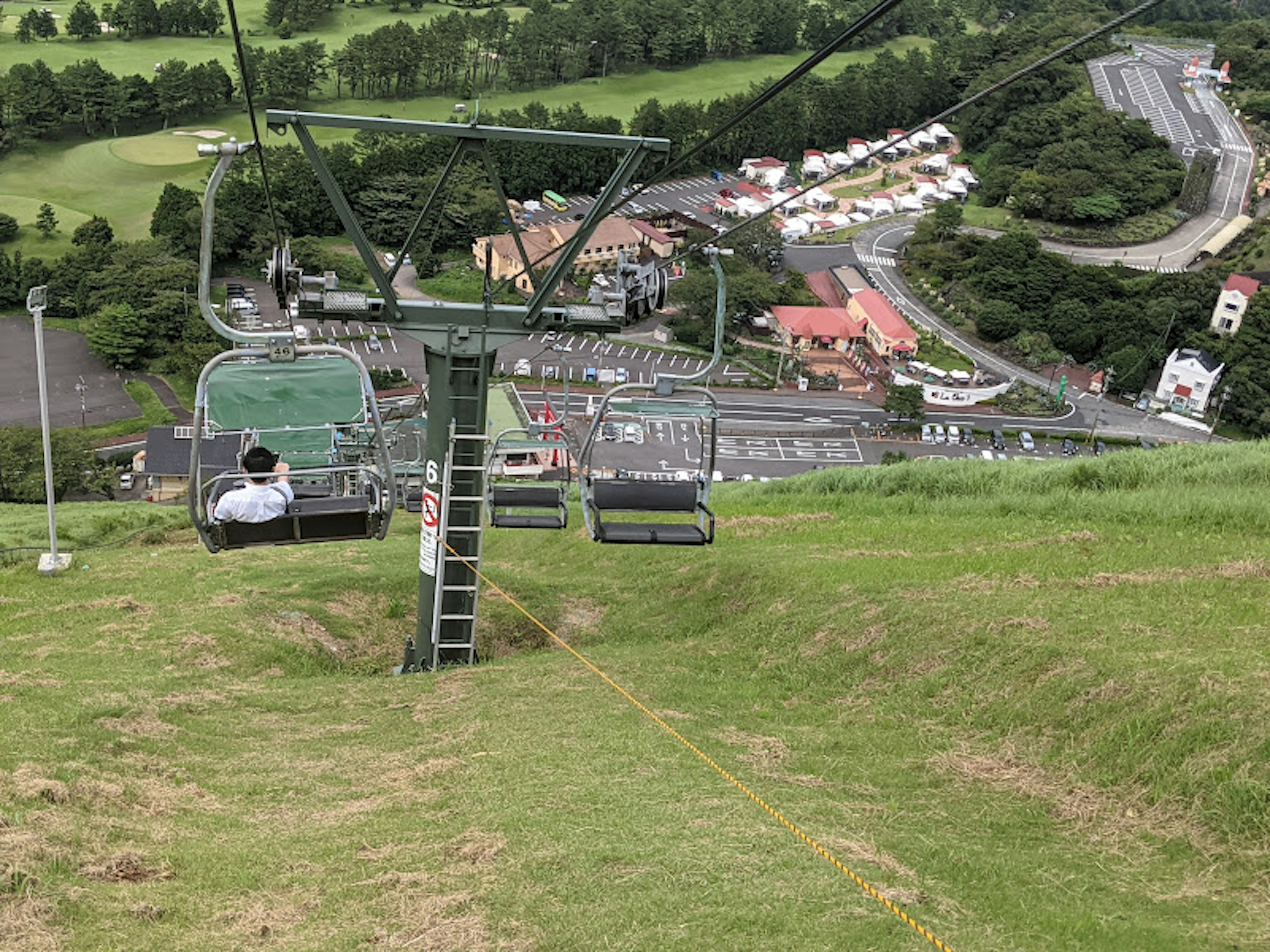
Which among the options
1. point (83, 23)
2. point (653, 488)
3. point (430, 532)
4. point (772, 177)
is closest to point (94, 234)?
point (83, 23)

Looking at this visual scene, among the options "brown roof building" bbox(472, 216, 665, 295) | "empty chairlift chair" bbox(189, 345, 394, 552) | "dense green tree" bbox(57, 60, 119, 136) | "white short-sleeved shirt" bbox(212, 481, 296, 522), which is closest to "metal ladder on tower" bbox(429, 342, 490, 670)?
"empty chairlift chair" bbox(189, 345, 394, 552)

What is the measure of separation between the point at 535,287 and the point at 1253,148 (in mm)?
78034

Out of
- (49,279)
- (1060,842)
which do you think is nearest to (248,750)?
(1060,842)

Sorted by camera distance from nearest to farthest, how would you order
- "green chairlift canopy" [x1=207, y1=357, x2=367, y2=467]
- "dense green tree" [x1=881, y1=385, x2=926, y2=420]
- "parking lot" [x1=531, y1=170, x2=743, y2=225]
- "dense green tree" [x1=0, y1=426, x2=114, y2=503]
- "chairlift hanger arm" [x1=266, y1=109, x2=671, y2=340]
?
"chairlift hanger arm" [x1=266, y1=109, x2=671, y2=340]
"green chairlift canopy" [x1=207, y1=357, x2=367, y2=467]
"dense green tree" [x1=0, y1=426, x2=114, y2=503]
"dense green tree" [x1=881, y1=385, x2=926, y2=420]
"parking lot" [x1=531, y1=170, x2=743, y2=225]

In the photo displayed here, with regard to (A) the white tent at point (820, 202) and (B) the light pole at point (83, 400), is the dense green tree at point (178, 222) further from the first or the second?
(A) the white tent at point (820, 202)

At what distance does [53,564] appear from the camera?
43.7 ft

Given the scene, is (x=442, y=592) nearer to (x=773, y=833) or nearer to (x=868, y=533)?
(x=773, y=833)

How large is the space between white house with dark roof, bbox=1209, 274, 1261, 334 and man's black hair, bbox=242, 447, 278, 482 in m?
50.1

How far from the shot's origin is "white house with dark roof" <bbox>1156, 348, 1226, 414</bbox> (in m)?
45.5

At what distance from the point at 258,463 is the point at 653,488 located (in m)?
2.89

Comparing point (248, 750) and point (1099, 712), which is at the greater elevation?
point (1099, 712)

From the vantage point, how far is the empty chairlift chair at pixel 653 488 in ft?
26.2

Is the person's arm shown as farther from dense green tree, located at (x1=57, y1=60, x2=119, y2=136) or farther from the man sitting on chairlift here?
dense green tree, located at (x1=57, y1=60, x2=119, y2=136)

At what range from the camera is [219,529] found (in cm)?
749
